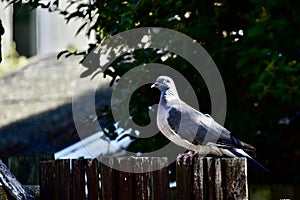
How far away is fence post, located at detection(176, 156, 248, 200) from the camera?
136 inches

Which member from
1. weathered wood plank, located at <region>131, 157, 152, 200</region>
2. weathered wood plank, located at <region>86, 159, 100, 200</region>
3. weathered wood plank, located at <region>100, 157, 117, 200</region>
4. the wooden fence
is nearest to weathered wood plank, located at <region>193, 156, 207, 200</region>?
the wooden fence

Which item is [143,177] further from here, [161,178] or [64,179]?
[64,179]

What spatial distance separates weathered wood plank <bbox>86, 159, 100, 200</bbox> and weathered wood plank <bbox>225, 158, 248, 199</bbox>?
2.22ft

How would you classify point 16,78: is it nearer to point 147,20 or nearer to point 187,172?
point 147,20

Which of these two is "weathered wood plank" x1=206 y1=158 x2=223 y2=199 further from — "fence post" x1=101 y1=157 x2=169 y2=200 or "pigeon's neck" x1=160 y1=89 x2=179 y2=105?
"pigeon's neck" x1=160 y1=89 x2=179 y2=105

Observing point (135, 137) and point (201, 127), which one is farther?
point (135, 137)

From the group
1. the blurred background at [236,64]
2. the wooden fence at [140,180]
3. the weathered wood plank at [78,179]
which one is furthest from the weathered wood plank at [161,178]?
the blurred background at [236,64]

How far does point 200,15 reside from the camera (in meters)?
5.75

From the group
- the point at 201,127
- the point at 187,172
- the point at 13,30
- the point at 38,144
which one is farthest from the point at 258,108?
the point at 13,30

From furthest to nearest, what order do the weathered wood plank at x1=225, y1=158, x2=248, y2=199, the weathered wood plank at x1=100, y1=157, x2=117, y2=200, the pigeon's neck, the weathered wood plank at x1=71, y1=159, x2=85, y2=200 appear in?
the pigeon's neck → the weathered wood plank at x1=71, y1=159, x2=85, y2=200 → the weathered wood plank at x1=100, y1=157, x2=117, y2=200 → the weathered wood plank at x1=225, y1=158, x2=248, y2=199

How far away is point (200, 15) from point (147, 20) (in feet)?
1.35

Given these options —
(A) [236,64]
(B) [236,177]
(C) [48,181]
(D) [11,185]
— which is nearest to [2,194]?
(D) [11,185]

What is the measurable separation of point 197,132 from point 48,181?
3.16 feet

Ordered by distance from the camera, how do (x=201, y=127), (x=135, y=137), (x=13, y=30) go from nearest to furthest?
(x=201, y=127), (x=135, y=137), (x=13, y=30)
